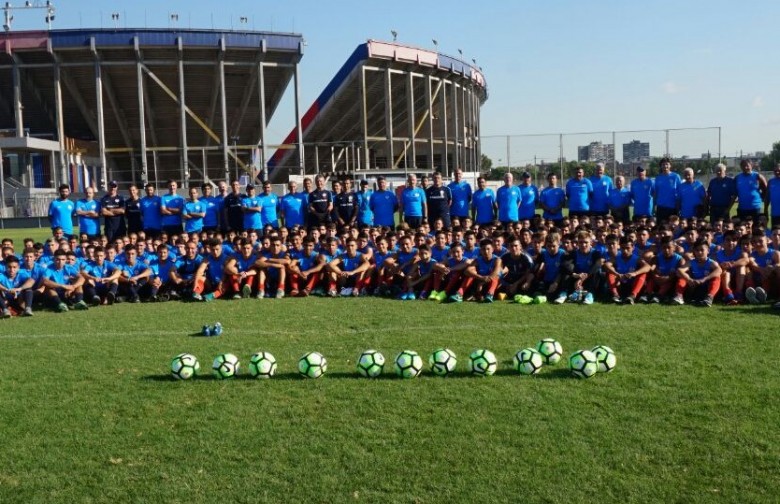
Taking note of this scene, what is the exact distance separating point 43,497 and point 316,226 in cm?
1013

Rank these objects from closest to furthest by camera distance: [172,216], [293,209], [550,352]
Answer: [550,352] < [172,216] < [293,209]

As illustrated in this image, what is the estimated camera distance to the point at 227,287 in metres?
12.2

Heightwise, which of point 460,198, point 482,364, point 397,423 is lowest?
point 397,423

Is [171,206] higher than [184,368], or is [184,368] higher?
[171,206]

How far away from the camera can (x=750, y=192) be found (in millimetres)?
13289

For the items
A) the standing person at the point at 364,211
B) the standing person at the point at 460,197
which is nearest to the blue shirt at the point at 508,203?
the standing person at the point at 460,197

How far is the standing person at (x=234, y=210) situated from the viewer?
14102 mm

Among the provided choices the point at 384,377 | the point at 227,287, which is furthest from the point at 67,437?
the point at 227,287

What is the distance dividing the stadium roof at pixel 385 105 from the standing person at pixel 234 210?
19.0m

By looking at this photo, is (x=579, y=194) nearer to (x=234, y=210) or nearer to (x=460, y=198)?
(x=460, y=198)

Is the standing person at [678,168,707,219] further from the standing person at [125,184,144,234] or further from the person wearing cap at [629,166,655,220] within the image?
the standing person at [125,184,144,234]

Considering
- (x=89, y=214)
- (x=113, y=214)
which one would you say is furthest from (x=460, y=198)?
(x=89, y=214)

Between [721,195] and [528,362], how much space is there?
905 cm

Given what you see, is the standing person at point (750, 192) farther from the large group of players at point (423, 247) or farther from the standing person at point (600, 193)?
the standing person at point (600, 193)
